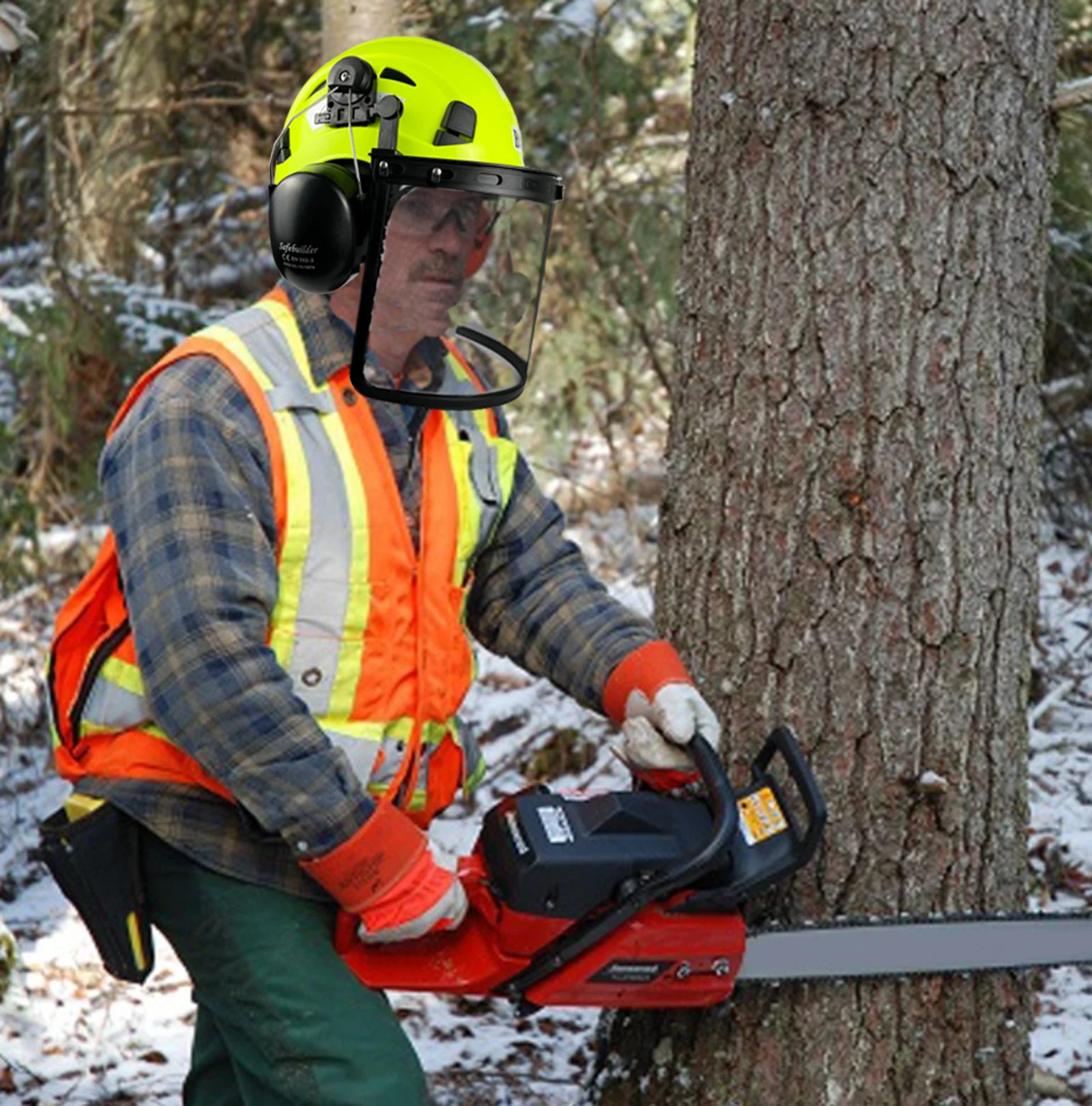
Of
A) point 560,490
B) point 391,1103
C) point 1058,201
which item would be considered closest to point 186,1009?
point 391,1103

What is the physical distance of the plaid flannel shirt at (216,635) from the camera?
8.27 ft

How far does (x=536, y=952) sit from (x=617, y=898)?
0.52ft

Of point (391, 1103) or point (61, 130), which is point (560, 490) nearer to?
point (61, 130)

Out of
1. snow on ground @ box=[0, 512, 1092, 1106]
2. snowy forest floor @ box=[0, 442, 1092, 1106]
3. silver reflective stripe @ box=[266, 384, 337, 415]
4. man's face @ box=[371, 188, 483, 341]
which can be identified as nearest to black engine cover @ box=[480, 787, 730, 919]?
silver reflective stripe @ box=[266, 384, 337, 415]

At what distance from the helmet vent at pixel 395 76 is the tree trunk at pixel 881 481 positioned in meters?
0.71

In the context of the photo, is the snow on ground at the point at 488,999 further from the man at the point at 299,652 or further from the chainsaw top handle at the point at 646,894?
the man at the point at 299,652

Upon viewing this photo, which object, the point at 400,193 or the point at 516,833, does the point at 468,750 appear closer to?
the point at 516,833

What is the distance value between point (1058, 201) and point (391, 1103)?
14.0ft

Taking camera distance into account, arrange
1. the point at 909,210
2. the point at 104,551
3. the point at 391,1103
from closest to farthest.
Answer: the point at 391,1103 → the point at 104,551 → the point at 909,210

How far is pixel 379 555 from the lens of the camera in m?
2.67

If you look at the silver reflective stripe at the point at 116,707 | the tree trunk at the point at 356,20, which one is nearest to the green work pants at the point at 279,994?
the silver reflective stripe at the point at 116,707

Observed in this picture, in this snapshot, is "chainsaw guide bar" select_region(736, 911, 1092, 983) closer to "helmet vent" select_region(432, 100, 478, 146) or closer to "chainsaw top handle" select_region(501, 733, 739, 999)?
"chainsaw top handle" select_region(501, 733, 739, 999)

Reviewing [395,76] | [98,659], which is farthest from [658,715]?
[395,76]

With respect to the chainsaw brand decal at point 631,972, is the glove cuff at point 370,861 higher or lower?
higher
